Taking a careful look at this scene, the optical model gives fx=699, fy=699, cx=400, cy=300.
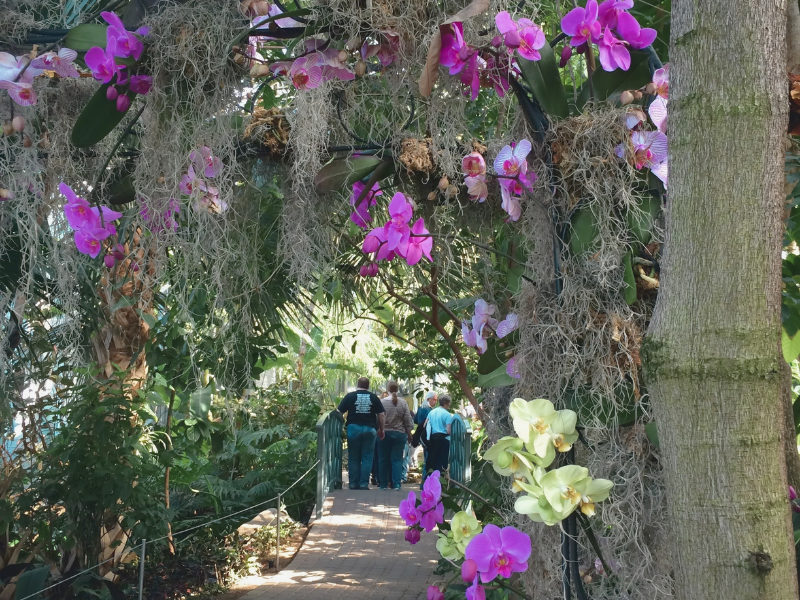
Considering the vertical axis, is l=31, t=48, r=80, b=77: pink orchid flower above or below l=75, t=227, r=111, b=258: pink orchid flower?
above

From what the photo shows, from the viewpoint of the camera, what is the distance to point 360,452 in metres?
7.82

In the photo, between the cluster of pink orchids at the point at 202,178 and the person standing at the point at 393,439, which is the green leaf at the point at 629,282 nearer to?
the cluster of pink orchids at the point at 202,178

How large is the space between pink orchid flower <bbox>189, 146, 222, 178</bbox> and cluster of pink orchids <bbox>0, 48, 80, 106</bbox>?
442mm

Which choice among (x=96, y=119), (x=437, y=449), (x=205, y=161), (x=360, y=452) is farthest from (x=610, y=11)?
(x=360, y=452)

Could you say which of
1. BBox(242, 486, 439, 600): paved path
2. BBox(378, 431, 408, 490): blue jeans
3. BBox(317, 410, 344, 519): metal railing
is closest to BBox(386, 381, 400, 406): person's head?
BBox(378, 431, 408, 490): blue jeans

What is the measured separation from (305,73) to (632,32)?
0.74m

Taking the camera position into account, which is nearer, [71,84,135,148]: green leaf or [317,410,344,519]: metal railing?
[71,84,135,148]: green leaf

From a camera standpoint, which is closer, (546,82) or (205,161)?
(546,82)

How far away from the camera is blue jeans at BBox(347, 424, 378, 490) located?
7578 mm

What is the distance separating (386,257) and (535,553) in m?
0.79

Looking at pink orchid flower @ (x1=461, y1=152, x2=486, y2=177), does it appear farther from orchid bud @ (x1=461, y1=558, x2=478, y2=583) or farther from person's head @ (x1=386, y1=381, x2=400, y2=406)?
person's head @ (x1=386, y1=381, x2=400, y2=406)

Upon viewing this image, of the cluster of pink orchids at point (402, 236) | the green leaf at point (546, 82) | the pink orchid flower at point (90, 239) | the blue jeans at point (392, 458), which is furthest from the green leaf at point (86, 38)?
the blue jeans at point (392, 458)

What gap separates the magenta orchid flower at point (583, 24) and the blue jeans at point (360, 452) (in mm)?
6420

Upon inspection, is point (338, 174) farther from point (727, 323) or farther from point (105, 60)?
point (727, 323)
